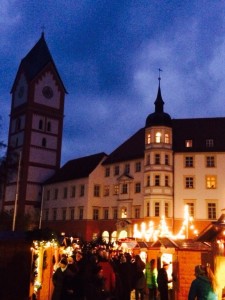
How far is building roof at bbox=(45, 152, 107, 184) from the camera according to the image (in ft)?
194

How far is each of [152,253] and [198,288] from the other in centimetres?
1106

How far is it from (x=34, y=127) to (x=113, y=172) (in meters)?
16.1

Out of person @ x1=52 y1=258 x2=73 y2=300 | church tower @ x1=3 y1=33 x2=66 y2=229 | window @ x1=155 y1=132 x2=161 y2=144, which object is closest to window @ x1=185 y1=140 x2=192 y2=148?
window @ x1=155 y1=132 x2=161 y2=144

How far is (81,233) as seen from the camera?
184ft

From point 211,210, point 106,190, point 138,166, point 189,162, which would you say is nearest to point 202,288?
point 211,210

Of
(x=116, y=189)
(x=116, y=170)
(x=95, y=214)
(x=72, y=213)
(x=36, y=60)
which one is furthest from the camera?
(x=36, y=60)

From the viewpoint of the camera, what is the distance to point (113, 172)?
5706cm

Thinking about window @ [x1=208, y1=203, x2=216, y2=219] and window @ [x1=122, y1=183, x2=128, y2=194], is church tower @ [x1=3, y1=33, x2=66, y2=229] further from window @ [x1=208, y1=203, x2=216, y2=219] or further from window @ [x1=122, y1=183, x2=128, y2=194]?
window @ [x1=208, y1=203, x2=216, y2=219]

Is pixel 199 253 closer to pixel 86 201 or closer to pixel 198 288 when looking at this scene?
pixel 198 288

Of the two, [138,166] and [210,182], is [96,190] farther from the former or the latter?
[210,182]

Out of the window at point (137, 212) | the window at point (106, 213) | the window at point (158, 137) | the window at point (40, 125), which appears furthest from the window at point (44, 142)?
the window at point (158, 137)

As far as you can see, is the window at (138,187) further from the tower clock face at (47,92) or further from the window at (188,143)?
the tower clock face at (47,92)

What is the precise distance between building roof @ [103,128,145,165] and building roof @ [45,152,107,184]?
6.58 ft

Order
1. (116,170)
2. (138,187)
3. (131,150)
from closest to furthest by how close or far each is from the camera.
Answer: (138,187) < (131,150) < (116,170)
